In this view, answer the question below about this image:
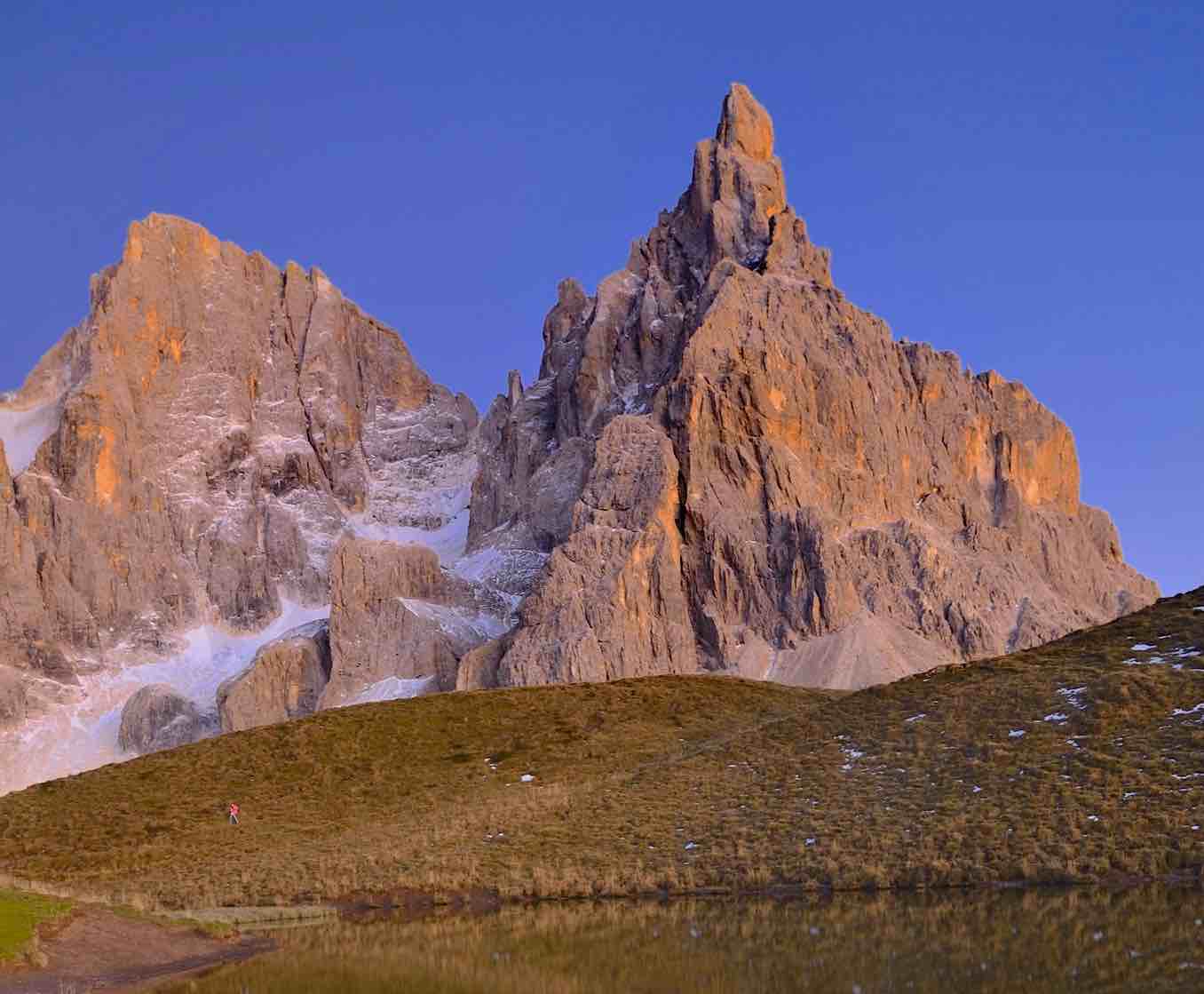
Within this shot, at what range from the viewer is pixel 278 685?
6939 inches

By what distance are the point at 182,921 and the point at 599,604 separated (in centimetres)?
12644

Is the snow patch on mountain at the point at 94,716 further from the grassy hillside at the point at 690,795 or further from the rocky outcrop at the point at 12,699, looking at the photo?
the grassy hillside at the point at 690,795

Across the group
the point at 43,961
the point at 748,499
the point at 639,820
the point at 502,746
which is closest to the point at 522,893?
the point at 639,820

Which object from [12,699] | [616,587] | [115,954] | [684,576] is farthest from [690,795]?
[12,699]

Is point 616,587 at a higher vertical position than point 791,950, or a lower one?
higher

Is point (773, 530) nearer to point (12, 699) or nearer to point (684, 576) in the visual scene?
point (684, 576)

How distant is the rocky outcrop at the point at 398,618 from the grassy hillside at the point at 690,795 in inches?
4150

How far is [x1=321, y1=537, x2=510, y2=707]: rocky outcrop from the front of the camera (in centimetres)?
17525

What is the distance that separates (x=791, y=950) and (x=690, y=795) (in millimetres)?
21809

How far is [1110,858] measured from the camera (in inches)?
1226

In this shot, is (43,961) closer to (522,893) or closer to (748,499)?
(522,893)

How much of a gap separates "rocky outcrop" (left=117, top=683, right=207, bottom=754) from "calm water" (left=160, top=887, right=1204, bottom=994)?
507ft

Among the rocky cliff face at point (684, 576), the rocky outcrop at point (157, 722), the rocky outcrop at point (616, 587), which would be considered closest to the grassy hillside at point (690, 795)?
the rocky outcrop at point (616, 587)

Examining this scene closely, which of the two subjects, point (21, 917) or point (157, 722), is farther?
point (157, 722)
